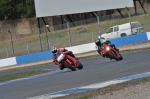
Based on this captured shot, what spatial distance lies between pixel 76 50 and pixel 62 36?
31.2 ft

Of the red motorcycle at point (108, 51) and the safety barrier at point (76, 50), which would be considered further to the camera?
the safety barrier at point (76, 50)

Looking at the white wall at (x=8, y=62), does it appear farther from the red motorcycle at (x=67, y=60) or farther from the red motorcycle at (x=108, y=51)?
the red motorcycle at (x=67, y=60)

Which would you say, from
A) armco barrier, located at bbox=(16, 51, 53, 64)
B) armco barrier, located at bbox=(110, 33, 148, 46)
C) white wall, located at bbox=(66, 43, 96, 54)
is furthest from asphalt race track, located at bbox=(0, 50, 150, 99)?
armco barrier, located at bbox=(16, 51, 53, 64)

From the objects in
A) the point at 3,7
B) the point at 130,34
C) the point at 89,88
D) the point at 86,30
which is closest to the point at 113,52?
the point at 89,88

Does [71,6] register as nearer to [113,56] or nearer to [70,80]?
[113,56]

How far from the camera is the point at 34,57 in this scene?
38344mm

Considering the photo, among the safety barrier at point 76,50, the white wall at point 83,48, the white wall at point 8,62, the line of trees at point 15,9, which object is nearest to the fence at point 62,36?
the white wall at point 8,62

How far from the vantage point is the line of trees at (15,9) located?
66.1 metres

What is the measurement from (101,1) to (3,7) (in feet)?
68.8

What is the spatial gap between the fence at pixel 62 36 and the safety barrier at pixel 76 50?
664 mm

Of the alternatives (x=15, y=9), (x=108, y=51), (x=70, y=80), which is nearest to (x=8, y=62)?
(x=108, y=51)

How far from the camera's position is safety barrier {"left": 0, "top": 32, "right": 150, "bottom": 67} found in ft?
110

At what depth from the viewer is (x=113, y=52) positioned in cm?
2030

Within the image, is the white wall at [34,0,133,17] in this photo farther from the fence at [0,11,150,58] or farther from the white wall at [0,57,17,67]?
the white wall at [0,57,17,67]
